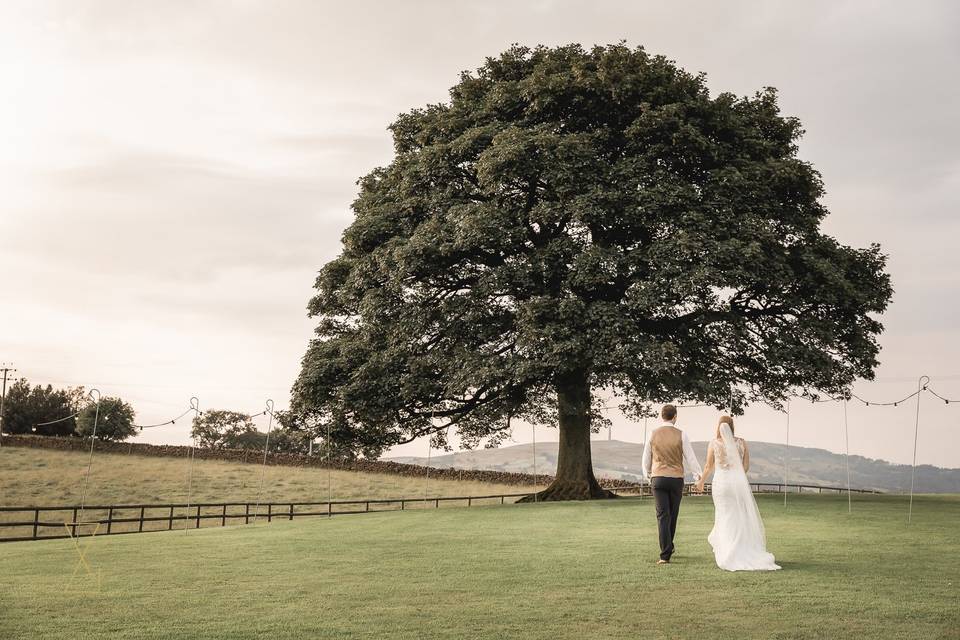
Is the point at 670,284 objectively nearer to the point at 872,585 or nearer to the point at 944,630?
the point at 872,585

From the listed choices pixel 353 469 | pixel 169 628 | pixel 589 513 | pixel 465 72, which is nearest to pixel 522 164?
pixel 465 72

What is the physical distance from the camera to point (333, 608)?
8.89m

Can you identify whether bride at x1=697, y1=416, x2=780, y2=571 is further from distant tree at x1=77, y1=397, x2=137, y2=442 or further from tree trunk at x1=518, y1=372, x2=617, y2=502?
distant tree at x1=77, y1=397, x2=137, y2=442

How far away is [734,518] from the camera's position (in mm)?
11305

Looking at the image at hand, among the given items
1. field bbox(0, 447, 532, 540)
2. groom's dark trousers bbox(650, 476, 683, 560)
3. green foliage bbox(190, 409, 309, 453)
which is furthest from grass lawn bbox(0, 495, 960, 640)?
green foliage bbox(190, 409, 309, 453)

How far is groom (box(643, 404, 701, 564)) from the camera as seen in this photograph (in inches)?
456

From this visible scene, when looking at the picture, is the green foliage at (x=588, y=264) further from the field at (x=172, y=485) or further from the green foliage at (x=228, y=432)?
the green foliage at (x=228, y=432)

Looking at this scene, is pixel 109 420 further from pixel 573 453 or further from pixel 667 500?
pixel 667 500

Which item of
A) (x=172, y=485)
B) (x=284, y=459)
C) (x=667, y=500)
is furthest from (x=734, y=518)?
(x=284, y=459)

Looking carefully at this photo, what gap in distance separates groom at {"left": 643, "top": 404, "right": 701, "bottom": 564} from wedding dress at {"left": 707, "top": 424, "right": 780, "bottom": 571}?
1.39 feet

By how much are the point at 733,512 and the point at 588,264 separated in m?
13.3

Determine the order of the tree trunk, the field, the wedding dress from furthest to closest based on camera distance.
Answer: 1. the field
2. the tree trunk
3. the wedding dress

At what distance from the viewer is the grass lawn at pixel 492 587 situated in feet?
25.8

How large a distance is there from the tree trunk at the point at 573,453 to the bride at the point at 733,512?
49.6ft
